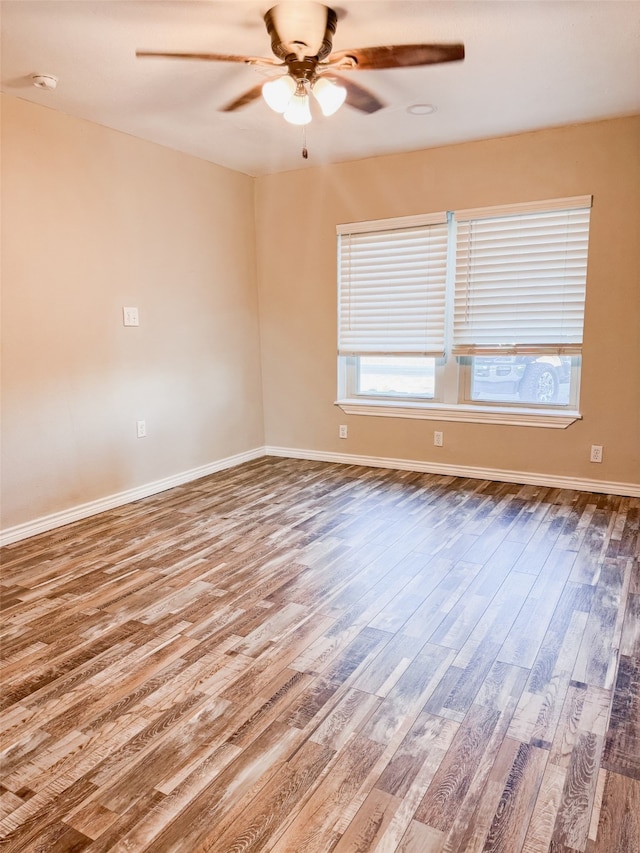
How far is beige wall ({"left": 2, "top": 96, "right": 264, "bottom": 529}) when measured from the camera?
317 centimetres

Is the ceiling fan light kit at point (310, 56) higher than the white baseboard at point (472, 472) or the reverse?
higher

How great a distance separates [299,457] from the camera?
5117 millimetres

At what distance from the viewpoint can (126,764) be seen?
61.1 inches

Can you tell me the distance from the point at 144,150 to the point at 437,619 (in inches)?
139

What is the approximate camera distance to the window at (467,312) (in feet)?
12.6

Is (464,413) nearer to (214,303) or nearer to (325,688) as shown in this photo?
(214,303)

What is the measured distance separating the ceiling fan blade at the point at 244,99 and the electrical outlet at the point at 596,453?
3.05 metres

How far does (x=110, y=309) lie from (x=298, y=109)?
1871 millimetres

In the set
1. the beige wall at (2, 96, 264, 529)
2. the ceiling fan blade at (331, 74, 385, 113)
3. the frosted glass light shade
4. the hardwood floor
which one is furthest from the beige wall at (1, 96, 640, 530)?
the frosted glass light shade

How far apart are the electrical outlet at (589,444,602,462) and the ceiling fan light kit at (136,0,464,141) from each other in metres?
2.63

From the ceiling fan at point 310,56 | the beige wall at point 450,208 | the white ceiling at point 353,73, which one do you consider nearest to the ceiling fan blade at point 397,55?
the ceiling fan at point 310,56

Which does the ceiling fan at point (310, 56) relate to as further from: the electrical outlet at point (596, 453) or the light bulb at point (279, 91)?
the electrical outlet at point (596, 453)

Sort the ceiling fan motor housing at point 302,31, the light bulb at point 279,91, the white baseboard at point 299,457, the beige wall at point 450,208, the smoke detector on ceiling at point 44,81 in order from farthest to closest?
the beige wall at point 450,208, the white baseboard at point 299,457, the smoke detector on ceiling at point 44,81, the light bulb at point 279,91, the ceiling fan motor housing at point 302,31

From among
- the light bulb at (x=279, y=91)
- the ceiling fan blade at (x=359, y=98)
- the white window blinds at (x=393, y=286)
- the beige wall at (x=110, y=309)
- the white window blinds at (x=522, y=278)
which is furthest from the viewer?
the white window blinds at (x=393, y=286)
